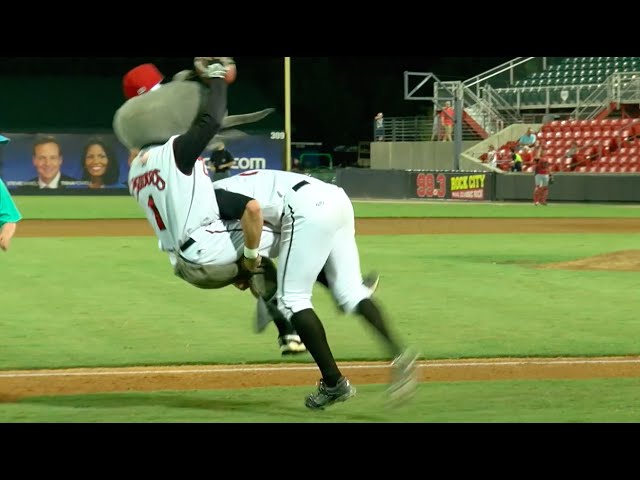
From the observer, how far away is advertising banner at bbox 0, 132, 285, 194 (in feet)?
159

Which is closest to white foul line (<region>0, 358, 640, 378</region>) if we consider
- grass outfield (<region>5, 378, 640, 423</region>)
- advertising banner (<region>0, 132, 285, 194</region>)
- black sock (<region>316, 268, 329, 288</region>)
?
grass outfield (<region>5, 378, 640, 423</region>)

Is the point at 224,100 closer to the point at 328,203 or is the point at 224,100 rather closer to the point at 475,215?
the point at 328,203

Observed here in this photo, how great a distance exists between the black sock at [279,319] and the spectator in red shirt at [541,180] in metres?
26.7

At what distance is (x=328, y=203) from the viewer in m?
6.54

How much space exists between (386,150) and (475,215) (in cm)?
1837

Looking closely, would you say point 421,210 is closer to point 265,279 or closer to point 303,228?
point 265,279

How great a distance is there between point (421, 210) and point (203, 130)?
88.5ft

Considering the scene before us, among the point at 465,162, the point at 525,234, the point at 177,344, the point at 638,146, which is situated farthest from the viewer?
the point at 465,162

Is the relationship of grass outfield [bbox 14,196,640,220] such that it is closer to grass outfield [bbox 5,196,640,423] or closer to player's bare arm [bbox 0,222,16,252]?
grass outfield [bbox 5,196,640,423]

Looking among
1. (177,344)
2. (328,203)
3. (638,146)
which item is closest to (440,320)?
(177,344)

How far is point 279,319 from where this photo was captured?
7.08 metres

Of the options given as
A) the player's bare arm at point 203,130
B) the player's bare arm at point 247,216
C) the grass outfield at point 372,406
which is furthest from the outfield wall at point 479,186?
the player's bare arm at point 203,130

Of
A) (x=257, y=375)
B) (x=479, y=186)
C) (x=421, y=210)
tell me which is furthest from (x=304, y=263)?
(x=479, y=186)

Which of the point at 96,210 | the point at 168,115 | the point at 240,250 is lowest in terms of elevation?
the point at 96,210
